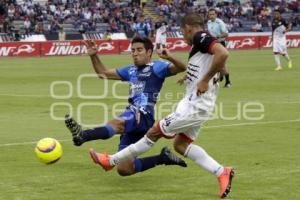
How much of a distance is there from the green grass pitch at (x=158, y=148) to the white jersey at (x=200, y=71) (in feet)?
3.41

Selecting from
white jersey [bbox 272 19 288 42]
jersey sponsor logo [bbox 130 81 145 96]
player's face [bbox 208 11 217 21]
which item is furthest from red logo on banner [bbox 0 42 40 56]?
jersey sponsor logo [bbox 130 81 145 96]

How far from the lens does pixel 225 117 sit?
17312mm

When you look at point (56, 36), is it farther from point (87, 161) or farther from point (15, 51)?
point (87, 161)

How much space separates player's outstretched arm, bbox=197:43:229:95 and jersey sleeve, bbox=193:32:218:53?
0.06 metres

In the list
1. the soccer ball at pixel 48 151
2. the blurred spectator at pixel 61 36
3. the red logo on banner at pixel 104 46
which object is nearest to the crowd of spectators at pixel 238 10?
the red logo on banner at pixel 104 46

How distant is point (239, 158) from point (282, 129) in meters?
3.66

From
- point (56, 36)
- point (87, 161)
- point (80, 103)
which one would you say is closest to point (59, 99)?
point (80, 103)

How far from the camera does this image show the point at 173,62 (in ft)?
31.2

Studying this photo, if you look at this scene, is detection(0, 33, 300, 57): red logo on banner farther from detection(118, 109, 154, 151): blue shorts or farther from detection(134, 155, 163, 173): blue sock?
detection(134, 155, 163, 173): blue sock

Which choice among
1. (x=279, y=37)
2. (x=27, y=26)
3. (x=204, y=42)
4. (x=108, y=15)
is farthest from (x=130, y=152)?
(x=108, y=15)

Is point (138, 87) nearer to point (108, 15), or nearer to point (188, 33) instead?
point (188, 33)

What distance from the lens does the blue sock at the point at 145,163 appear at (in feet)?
31.9

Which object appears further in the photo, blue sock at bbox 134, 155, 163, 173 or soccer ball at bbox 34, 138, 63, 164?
soccer ball at bbox 34, 138, 63, 164

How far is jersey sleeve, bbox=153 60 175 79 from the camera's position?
10.1 meters
